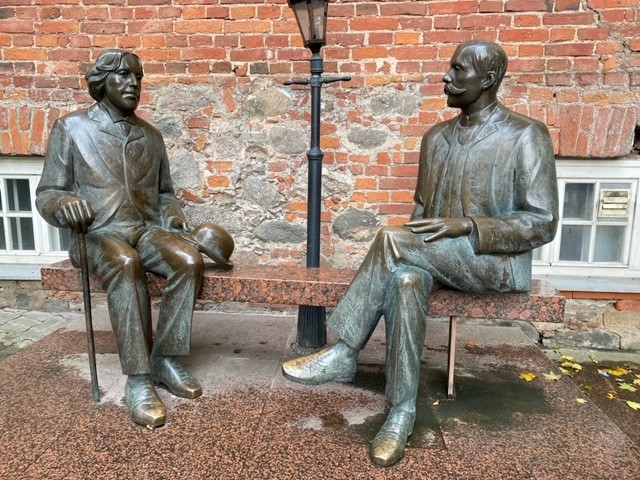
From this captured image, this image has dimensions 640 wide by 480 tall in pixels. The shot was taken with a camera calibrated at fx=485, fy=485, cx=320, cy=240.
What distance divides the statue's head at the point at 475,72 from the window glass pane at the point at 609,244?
2.03m

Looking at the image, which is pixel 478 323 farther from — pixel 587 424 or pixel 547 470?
pixel 547 470

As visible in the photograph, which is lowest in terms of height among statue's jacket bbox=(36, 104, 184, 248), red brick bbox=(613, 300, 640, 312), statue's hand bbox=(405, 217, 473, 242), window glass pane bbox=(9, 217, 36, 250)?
red brick bbox=(613, 300, 640, 312)

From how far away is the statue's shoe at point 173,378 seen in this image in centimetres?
242

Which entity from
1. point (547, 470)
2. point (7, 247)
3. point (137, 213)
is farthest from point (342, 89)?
point (7, 247)

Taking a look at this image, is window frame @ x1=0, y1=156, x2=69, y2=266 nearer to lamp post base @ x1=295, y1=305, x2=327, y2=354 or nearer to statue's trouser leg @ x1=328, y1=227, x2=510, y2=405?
lamp post base @ x1=295, y1=305, x2=327, y2=354

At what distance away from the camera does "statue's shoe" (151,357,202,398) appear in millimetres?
2418

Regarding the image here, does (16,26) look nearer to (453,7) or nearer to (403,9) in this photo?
(403,9)

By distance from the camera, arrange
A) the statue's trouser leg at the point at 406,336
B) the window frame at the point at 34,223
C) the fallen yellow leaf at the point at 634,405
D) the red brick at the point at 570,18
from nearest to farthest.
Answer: the statue's trouser leg at the point at 406,336 < the fallen yellow leaf at the point at 634,405 < the red brick at the point at 570,18 < the window frame at the point at 34,223

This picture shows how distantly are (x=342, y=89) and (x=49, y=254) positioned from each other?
2.74 metres

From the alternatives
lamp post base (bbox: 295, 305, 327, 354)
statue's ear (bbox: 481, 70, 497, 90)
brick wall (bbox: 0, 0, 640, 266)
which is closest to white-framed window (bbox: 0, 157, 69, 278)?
brick wall (bbox: 0, 0, 640, 266)

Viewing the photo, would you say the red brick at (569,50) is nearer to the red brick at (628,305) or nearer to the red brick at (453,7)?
the red brick at (453,7)

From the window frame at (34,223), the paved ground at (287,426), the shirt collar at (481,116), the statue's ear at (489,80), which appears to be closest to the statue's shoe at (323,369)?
the paved ground at (287,426)

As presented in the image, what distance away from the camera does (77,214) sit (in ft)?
7.27

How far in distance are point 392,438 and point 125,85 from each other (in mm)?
2106
